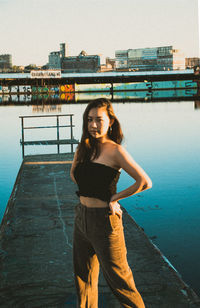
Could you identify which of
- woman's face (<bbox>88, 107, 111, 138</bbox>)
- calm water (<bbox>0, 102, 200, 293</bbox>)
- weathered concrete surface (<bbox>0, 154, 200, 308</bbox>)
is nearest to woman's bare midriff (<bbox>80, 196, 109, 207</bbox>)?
woman's face (<bbox>88, 107, 111, 138</bbox>)

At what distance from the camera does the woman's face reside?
280 centimetres

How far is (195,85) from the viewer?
83312 millimetres

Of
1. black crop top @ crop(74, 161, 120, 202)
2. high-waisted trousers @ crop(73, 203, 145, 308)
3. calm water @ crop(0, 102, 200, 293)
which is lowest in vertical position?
calm water @ crop(0, 102, 200, 293)

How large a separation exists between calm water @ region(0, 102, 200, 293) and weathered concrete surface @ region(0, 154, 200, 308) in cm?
119

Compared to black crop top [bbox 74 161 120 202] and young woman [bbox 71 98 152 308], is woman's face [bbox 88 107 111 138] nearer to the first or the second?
young woman [bbox 71 98 152 308]

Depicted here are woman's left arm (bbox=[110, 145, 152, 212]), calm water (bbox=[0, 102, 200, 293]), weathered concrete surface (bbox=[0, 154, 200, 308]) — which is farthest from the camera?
calm water (bbox=[0, 102, 200, 293])

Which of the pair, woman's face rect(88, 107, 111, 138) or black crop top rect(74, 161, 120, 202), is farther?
woman's face rect(88, 107, 111, 138)

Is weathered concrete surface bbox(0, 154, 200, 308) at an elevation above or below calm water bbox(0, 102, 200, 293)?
above

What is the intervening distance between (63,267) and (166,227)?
398 centimetres

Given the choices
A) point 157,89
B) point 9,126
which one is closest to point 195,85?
point 157,89

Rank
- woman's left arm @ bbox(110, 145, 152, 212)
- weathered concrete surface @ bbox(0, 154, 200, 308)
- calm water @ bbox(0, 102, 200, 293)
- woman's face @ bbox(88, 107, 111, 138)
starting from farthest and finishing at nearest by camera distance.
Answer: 1. calm water @ bbox(0, 102, 200, 293)
2. weathered concrete surface @ bbox(0, 154, 200, 308)
3. woman's face @ bbox(88, 107, 111, 138)
4. woman's left arm @ bbox(110, 145, 152, 212)

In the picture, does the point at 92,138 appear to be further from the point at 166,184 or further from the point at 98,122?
the point at 166,184

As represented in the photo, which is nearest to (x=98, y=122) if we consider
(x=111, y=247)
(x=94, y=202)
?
(x=94, y=202)

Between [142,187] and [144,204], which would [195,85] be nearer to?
[144,204]
